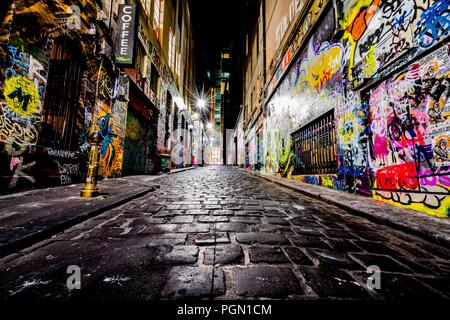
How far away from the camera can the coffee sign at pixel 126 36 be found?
280 inches

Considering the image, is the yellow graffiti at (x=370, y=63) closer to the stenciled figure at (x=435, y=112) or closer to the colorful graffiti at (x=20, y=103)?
the stenciled figure at (x=435, y=112)

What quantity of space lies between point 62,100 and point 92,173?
310cm

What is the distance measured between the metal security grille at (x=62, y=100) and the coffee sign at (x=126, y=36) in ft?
5.43

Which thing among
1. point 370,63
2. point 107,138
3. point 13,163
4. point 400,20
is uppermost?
point 400,20

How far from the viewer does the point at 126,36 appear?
719 cm

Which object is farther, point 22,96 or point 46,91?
point 46,91

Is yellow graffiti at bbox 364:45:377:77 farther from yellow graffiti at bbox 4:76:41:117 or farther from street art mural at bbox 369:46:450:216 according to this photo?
yellow graffiti at bbox 4:76:41:117

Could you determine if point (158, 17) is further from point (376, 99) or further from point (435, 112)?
point (435, 112)

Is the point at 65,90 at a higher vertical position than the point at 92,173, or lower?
higher

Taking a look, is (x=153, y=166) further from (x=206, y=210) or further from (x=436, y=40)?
(x=436, y=40)

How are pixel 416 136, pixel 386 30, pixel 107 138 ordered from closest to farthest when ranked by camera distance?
pixel 416 136 → pixel 386 30 → pixel 107 138

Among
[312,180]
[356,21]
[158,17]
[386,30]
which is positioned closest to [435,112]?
[386,30]

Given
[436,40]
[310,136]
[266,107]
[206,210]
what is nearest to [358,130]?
[436,40]
